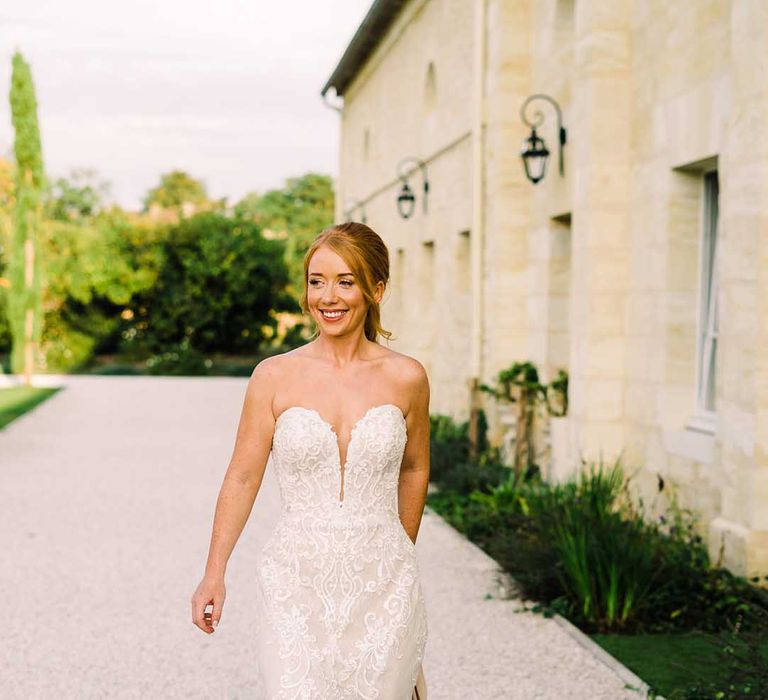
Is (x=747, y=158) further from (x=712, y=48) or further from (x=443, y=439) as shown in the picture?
(x=443, y=439)

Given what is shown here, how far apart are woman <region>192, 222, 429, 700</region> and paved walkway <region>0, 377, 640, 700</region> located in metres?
2.23

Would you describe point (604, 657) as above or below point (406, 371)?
below

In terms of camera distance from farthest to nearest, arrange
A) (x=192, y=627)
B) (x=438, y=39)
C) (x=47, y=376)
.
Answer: (x=47, y=376)
(x=438, y=39)
(x=192, y=627)

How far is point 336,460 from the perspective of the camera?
3.46 metres

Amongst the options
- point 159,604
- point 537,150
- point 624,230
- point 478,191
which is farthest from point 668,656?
point 478,191

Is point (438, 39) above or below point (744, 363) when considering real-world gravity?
above

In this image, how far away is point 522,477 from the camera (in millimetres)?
11031

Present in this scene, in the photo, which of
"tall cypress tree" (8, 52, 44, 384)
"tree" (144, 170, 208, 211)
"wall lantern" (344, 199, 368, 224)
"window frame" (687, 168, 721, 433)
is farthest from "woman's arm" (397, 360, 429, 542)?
"tree" (144, 170, 208, 211)

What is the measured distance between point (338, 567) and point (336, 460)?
0.96ft

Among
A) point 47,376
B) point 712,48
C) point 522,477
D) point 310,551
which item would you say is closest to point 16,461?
point 522,477

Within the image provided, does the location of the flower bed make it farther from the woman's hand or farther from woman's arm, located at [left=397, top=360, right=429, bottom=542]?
the woman's hand

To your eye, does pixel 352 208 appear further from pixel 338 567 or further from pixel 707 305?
pixel 338 567

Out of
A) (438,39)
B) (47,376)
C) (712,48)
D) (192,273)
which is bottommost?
(47,376)

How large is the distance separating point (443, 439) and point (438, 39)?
575 cm
